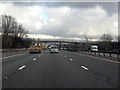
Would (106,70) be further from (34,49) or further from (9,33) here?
(9,33)

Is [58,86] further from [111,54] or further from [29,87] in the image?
[111,54]

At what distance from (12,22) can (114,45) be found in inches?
2210

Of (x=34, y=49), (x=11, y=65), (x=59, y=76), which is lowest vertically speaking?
(x=34, y=49)

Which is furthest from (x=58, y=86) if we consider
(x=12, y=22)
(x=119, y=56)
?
(x=12, y=22)

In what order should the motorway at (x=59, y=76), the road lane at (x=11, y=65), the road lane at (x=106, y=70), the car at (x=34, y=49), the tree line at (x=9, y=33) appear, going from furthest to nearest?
1. the tree line at (x=9, y=33)
2. the car at (x=34, y=49)
3. the road lane at (x=11, y=65)
4. the road lane at (x=106, y=70)
5. the motorway at (x=59, y=76)

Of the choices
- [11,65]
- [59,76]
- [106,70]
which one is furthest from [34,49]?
[59,76]

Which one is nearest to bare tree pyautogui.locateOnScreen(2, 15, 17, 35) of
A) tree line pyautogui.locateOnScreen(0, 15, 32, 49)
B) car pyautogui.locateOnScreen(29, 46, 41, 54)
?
tree line pyautogui.locateOnScreen(0, 15, 32, 49)

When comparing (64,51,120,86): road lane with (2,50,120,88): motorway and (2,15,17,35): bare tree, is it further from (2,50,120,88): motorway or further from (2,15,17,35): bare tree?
(2,15,17,35): bare tree

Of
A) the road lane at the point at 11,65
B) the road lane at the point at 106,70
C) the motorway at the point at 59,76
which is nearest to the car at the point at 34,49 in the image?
the road lane at the point at 11,65

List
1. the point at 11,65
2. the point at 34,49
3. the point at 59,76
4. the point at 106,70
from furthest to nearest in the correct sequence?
the point at 34,49 → the point at 11,65 → the point at 106,70 → the point at 59,76

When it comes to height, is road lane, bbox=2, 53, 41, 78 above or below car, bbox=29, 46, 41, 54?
above

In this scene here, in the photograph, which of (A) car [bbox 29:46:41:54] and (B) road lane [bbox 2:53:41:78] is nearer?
(B) road lane [bbox 2:53:41:78]

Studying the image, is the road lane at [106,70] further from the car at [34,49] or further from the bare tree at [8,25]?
the bare tree at [8,25]

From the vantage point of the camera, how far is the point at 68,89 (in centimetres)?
1160
